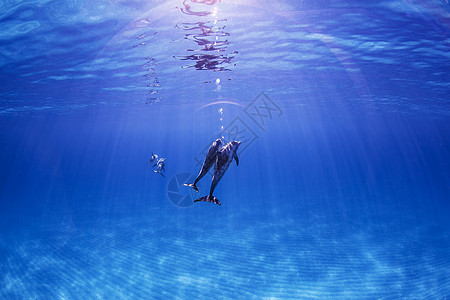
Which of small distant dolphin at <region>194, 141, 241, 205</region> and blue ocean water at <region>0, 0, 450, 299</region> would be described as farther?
blue ocean water at <region>0, 0, 450, 299</region>

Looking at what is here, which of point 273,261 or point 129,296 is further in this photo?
point 273,261

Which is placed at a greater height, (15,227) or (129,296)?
(15,227)

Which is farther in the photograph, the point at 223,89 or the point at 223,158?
the point at 223,89

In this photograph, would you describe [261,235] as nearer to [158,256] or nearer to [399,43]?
[158,256]

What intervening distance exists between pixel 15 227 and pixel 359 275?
31.0 meters

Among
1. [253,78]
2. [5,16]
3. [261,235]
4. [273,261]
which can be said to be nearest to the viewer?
[5,16]

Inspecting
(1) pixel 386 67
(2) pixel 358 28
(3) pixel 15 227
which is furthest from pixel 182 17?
(3) pixel 15 227

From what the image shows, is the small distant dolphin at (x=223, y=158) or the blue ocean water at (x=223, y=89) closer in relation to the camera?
the small distant dolphin at (x=223, y=158)

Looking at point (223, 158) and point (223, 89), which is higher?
point (223, 89)

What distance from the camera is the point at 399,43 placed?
1391cm

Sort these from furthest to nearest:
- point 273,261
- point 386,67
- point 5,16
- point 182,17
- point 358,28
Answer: point 386,67 < point 273,261 < point 358,28 < point 182,17 < point 5,16

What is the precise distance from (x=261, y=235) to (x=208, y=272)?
692 centimetres

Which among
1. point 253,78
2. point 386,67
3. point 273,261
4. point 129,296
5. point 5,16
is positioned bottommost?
point 129,296

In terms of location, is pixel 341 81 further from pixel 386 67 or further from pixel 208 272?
pixel 208 272
